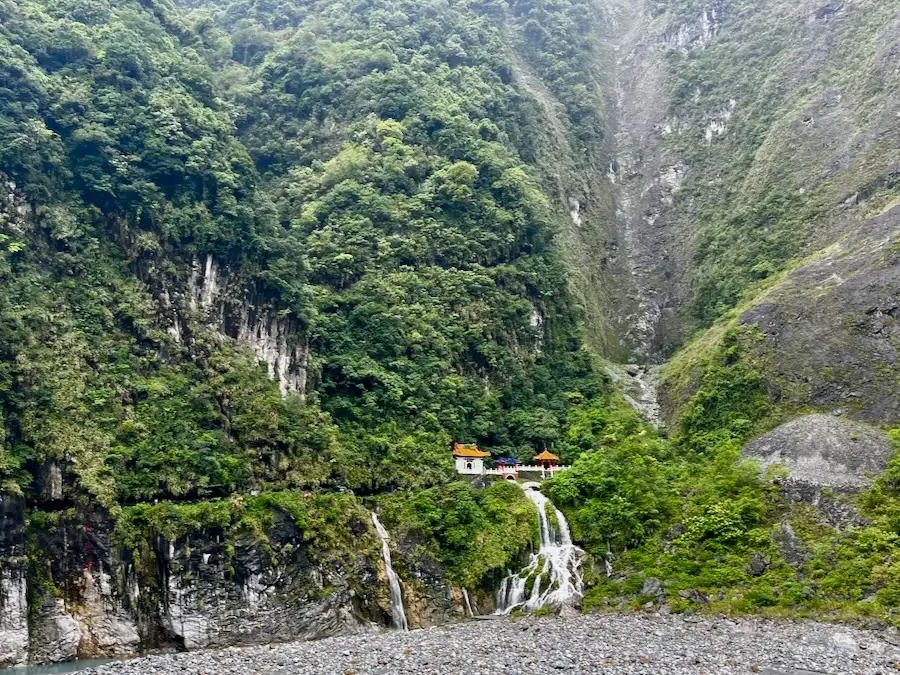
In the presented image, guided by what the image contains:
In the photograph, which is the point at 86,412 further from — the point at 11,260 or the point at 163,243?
the point at 163,243

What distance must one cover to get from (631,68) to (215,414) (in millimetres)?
84746

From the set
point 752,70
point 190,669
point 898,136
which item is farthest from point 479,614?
point 752,70

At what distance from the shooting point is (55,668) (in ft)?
95.1

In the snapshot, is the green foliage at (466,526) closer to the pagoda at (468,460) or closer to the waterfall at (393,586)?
the waterfall at (393,586)

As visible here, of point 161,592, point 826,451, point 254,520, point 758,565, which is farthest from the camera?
point 826,451

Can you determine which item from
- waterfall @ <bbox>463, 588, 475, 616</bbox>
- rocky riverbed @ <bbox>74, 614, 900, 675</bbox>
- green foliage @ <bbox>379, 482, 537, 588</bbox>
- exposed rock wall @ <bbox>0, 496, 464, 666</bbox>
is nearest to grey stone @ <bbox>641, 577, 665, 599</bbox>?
rocky riverbed @ <bbox>74, 614, 900, 675</bbox>

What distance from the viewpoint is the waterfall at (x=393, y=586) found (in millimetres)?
35156

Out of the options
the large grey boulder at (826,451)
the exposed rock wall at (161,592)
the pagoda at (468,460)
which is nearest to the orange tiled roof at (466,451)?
the pagoda at (468,460)

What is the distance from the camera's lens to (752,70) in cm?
8494

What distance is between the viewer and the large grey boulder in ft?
128

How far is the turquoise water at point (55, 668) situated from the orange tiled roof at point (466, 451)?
21.4 m

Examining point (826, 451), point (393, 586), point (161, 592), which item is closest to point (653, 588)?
point (393, 586)

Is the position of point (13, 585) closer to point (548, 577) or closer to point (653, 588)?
point (548, 577)

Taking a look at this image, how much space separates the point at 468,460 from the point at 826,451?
18976mm
